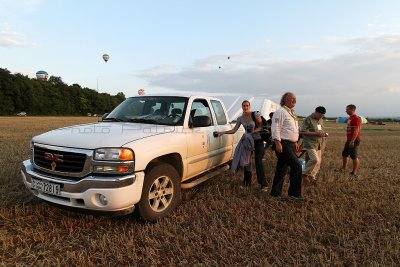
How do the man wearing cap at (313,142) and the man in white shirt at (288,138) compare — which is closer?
the man in white shirt at (288,138)

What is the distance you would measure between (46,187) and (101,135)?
0.85 m

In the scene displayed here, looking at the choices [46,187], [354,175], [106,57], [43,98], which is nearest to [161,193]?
[46,187]

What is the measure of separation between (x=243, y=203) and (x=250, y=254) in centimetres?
146

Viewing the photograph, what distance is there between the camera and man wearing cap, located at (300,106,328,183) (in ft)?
18.8

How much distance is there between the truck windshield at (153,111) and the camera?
14.4ft

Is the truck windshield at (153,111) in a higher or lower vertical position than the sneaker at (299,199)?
higher

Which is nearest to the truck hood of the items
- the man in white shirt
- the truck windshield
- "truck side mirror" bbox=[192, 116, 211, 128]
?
the truck windshield

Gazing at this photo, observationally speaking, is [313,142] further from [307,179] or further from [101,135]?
[101,135]

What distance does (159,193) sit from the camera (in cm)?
373

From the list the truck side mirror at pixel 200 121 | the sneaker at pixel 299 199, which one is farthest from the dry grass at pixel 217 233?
the truck side mirror at pixel 200 121

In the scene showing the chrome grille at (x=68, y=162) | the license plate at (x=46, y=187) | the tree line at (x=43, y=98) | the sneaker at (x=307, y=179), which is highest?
the tree line at (x=43, y=98)

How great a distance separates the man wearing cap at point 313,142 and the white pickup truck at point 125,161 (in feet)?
7.81

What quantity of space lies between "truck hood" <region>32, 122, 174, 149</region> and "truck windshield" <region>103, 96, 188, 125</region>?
0.94 ft

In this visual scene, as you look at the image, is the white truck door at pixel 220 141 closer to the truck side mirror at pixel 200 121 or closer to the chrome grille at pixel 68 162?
the truck side mirror at pixel 200 121
